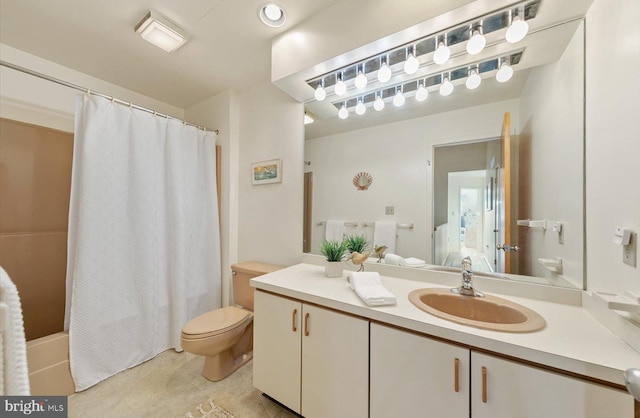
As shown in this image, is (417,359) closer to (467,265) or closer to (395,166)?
(467,265)

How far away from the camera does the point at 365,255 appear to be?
4.81ft

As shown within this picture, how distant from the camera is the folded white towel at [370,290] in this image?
3.36 ft

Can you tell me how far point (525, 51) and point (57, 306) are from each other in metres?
3.73

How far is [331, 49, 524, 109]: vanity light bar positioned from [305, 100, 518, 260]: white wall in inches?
8.0

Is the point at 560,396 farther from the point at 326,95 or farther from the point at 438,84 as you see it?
the point at 326,95

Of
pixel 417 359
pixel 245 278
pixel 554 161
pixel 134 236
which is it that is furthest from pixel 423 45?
pixel 134 236

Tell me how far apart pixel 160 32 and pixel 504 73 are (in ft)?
7.01

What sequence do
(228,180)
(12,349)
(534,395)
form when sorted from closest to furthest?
(12,349)
(534,395)
(228,180)

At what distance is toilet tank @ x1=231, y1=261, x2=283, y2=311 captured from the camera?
193 cm

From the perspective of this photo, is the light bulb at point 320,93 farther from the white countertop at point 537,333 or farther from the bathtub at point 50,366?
the bathtub at point 50,366

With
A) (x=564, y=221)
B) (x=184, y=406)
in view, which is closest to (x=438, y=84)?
(x=564, y=221)

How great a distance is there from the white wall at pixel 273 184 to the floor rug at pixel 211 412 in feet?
3.28

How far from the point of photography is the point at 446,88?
1.39 metres

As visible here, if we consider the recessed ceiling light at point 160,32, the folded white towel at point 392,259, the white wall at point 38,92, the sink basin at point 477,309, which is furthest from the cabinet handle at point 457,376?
the white wall at point 38,92
